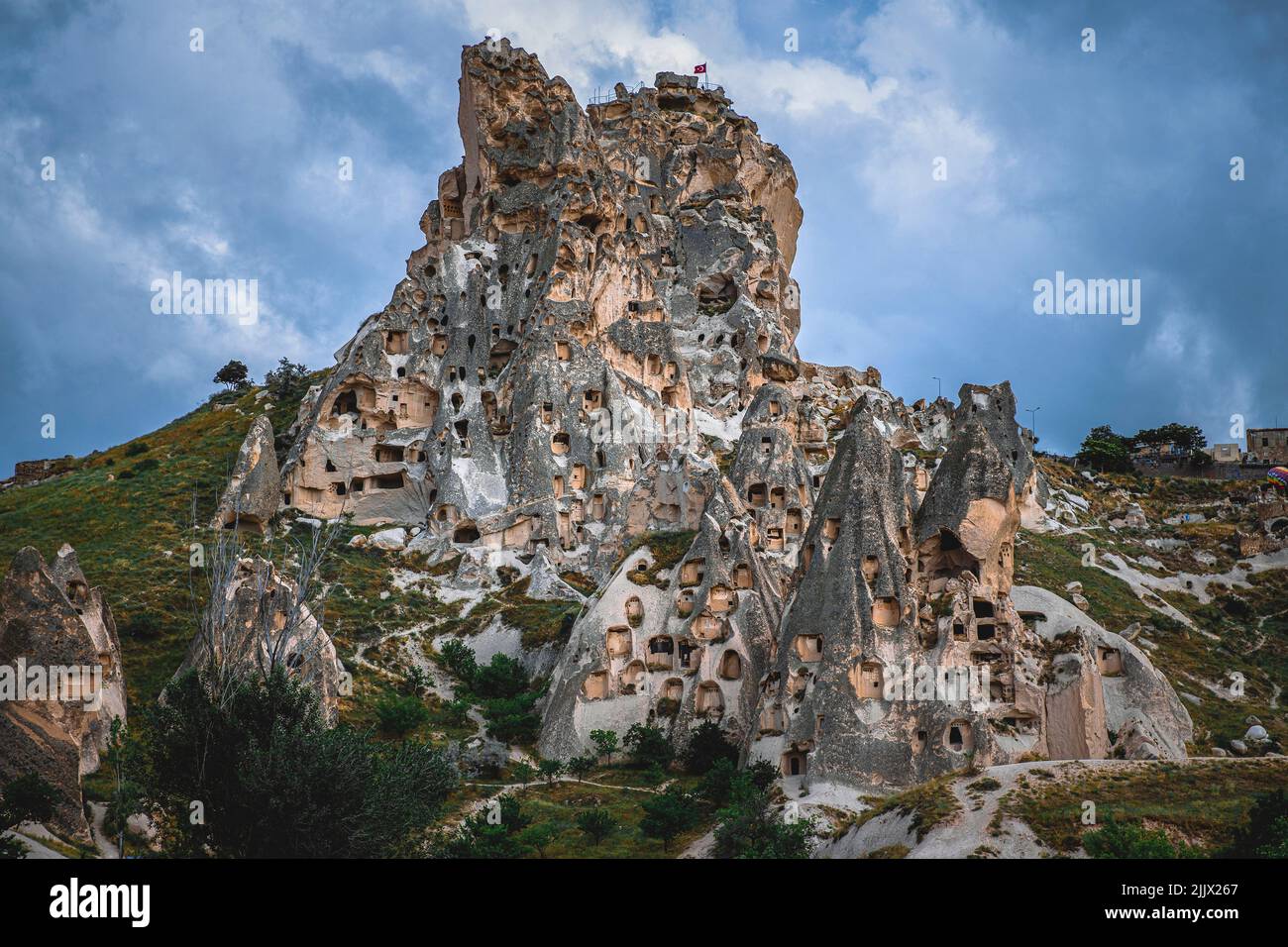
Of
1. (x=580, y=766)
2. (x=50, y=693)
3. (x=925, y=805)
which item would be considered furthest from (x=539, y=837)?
(x=50, y=693)

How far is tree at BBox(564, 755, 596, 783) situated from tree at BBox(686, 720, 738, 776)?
3658mm

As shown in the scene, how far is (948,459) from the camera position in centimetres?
4656

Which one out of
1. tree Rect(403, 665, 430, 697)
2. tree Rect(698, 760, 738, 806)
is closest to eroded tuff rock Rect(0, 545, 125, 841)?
tree Rect(403, 665, 430, 697)

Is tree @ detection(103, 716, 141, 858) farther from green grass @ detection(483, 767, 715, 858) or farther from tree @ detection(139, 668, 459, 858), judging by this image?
green grass @ detection(483, 767, 715, 858)

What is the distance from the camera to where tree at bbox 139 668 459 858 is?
101 ft

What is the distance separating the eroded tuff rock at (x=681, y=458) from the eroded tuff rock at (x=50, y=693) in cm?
1824

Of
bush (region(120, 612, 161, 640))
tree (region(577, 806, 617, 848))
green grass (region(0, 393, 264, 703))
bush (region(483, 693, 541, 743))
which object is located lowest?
tree (region(577, 806, 617, 848))

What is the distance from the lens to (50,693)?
34.0 meters

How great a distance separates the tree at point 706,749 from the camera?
45469 mm

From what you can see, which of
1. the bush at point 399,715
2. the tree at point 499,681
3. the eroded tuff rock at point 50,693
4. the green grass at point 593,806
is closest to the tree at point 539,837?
the green grass at point 593,806

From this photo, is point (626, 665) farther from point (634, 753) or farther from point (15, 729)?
point (15, 729)
